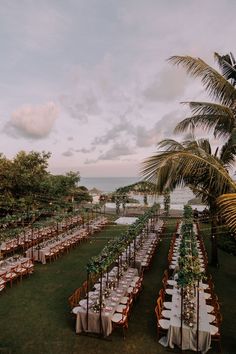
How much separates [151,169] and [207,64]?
3984mm

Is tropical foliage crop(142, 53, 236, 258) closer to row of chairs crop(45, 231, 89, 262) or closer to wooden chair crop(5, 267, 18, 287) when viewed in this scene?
wooden chair crop(5, 267, 18, 287)

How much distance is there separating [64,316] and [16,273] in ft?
13.3

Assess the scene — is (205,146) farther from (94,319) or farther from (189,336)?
(94,319)

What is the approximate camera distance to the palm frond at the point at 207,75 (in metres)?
7.17

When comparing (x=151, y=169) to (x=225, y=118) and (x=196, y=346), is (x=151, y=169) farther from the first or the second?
(x=196, y=346)

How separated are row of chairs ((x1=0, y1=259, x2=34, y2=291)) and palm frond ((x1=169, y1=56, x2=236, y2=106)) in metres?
10.9

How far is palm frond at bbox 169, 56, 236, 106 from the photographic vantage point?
7168 mm

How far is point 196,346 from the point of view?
292 inches

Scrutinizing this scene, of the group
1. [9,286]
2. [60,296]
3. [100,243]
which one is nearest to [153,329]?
[60,296]

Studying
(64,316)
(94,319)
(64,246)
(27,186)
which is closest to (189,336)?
(94,319)

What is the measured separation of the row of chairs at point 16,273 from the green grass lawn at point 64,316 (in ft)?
1.15

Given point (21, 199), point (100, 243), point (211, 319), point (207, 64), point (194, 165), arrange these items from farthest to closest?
point (21, 199), point (100, 243), point (211, 319), point (207, 64), point (194, 165)

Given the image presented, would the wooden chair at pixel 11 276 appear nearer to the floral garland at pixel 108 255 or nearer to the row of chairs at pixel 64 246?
the row of chairs at pixel 64 246

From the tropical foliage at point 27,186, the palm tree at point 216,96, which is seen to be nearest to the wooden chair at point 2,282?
the tropical foliage at point 27,186
